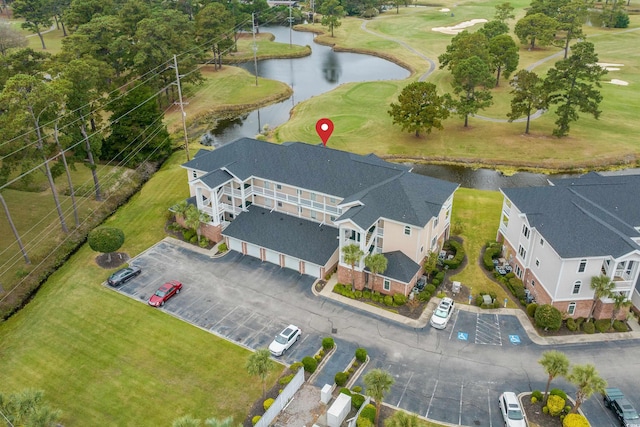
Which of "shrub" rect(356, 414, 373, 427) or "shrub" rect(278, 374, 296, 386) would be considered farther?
"shrub" rect(278, 374, 296, 386)

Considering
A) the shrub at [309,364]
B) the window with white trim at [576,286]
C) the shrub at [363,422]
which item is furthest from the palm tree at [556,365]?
the shrub at [309,364]

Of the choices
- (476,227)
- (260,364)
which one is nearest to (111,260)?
(260,364)

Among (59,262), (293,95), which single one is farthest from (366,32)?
(59,262)

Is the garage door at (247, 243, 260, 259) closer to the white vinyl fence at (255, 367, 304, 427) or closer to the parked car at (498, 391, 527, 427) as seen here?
the white vinyl fence at (255, 367, 304, 427)

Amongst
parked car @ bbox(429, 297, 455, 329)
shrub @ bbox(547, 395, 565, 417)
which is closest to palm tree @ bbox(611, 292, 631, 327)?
shrub @ bbox(547, 395, 565, 417)

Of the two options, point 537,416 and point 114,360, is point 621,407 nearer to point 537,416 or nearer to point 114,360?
point 537,416

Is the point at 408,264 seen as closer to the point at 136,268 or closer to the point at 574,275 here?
the point at 574,275
